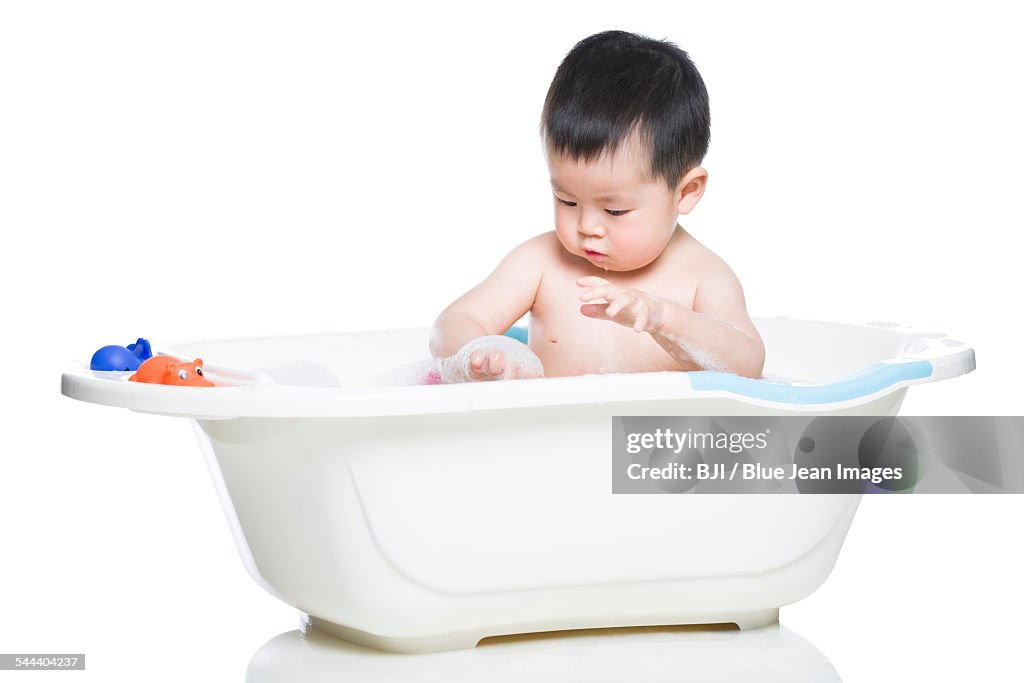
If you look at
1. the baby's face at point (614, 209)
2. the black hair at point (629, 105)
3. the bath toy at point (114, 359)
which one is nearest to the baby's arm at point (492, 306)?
the baby's face at point (614, 209)

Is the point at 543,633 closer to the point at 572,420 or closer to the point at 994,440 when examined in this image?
the point at 572,420

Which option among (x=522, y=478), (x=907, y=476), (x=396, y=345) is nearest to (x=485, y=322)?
(x=396, y=345)

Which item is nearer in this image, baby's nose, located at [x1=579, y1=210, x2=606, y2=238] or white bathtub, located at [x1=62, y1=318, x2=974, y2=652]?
white bathtub, located at [x1=62, y1=318, x2=974, y2=652]

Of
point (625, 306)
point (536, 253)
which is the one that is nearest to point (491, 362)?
point (625, 306)

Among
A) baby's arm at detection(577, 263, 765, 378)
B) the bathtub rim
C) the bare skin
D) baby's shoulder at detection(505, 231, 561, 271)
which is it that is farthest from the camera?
baby's shoulder at detection(505, 231, 561, 271)

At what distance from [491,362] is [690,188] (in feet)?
1.37

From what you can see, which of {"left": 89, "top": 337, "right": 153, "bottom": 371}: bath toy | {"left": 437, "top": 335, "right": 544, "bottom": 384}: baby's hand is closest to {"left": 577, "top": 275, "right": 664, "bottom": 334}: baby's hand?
{"left": 437, "top": 335, "right": 544, "bottom": 384}: baby's hand

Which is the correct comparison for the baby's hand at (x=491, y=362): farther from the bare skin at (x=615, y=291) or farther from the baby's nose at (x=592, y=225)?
the baby's nose at (x=592, y=225)

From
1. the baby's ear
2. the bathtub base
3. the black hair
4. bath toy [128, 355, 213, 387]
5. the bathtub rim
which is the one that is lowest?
the bathtub base

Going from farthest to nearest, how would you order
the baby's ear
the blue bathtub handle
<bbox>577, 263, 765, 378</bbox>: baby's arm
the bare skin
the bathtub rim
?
the baby's ear
the bare skin
<bbox>577, 263, 765, 378</bbox>: baby's arm
the blue bathtub handle
the bathtub rim

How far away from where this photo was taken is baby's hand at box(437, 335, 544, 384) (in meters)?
2.19

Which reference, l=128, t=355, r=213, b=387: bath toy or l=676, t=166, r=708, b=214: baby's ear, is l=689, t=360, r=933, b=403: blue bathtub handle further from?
l=128, t=355, r=213, b=387: bath toy

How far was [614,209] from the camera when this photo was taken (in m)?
2.26

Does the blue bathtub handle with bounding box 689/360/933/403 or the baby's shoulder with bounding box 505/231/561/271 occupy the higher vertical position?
the baby's shoulder with bounding box 505/231/561/271
